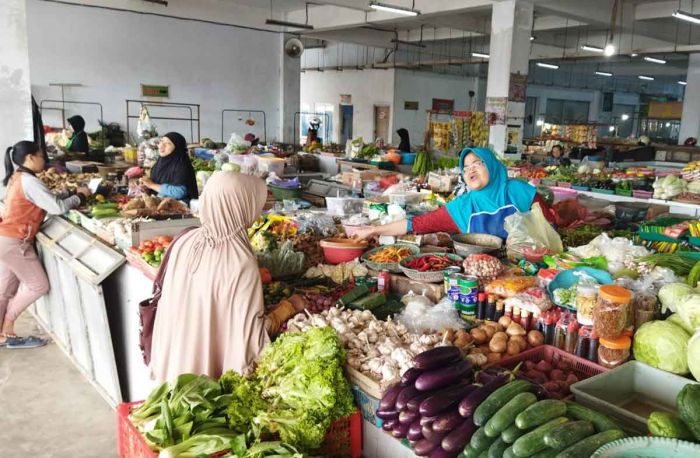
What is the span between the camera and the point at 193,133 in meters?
15.0

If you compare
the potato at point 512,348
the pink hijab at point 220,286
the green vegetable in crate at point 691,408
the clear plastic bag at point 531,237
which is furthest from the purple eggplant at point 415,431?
the clear plastic bag at point 531,237

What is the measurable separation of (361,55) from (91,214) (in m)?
18.3

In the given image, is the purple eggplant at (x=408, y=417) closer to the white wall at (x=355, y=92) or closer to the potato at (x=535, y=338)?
the potato at (x=535, y=338)

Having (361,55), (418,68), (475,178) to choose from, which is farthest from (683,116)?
(475,178)

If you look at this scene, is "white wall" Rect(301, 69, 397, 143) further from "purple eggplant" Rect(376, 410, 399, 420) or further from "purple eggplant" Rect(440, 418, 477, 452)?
"purple eggplant" Rect(440, 418, 477, 452)

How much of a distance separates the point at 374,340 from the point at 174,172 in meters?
3.99

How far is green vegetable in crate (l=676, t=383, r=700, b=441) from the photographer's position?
5.75 ft

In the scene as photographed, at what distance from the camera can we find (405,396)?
214 centimetres

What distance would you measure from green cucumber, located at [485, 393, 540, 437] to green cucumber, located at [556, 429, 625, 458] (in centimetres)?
18

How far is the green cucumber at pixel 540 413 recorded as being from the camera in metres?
1.81

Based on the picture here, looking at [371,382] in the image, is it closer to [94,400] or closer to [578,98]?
[94,400]

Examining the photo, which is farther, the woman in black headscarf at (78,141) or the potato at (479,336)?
the woman in black headscarf at (78,141)

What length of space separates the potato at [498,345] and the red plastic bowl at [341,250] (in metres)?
1.49

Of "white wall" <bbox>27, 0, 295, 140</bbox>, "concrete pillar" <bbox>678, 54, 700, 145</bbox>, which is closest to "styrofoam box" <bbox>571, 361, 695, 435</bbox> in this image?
"white wall" <bbox>27, 0, 295, 140</bbox>
